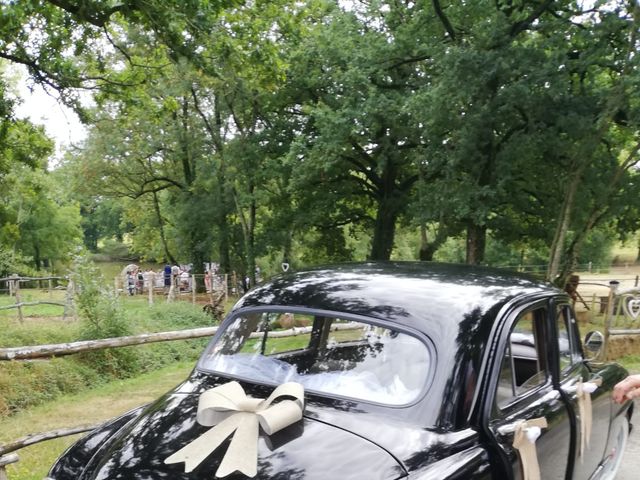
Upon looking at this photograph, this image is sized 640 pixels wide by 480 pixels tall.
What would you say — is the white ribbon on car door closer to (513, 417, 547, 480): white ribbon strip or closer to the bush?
(513, 417, 547, 480): white ribbon strip

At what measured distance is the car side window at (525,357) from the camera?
2857 millimetres

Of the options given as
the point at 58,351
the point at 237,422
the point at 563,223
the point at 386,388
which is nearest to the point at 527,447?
the point at 386,388

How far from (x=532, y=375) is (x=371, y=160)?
65.6ft

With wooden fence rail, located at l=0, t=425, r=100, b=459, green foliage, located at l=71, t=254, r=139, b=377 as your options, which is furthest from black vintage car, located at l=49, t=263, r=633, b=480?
green foliage, located at l=71, t=254, r=139, b=377

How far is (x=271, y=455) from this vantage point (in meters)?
2.05

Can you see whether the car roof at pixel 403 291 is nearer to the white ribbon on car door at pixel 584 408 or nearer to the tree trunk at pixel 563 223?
→ the white ribbon on car door at pixel 584 408

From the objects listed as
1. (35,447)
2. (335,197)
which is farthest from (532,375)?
(335,197)

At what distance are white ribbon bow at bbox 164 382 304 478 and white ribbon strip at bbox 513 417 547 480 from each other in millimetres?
1000

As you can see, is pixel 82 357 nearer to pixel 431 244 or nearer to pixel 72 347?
pixel 72 347

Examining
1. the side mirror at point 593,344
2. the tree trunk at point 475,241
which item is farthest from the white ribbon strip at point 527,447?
the tree trunk at point 475,241

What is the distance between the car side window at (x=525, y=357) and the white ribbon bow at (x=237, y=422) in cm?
119

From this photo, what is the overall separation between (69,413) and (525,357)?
690 centimetres

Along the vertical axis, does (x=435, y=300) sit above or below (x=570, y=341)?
above

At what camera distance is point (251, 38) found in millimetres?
9859
